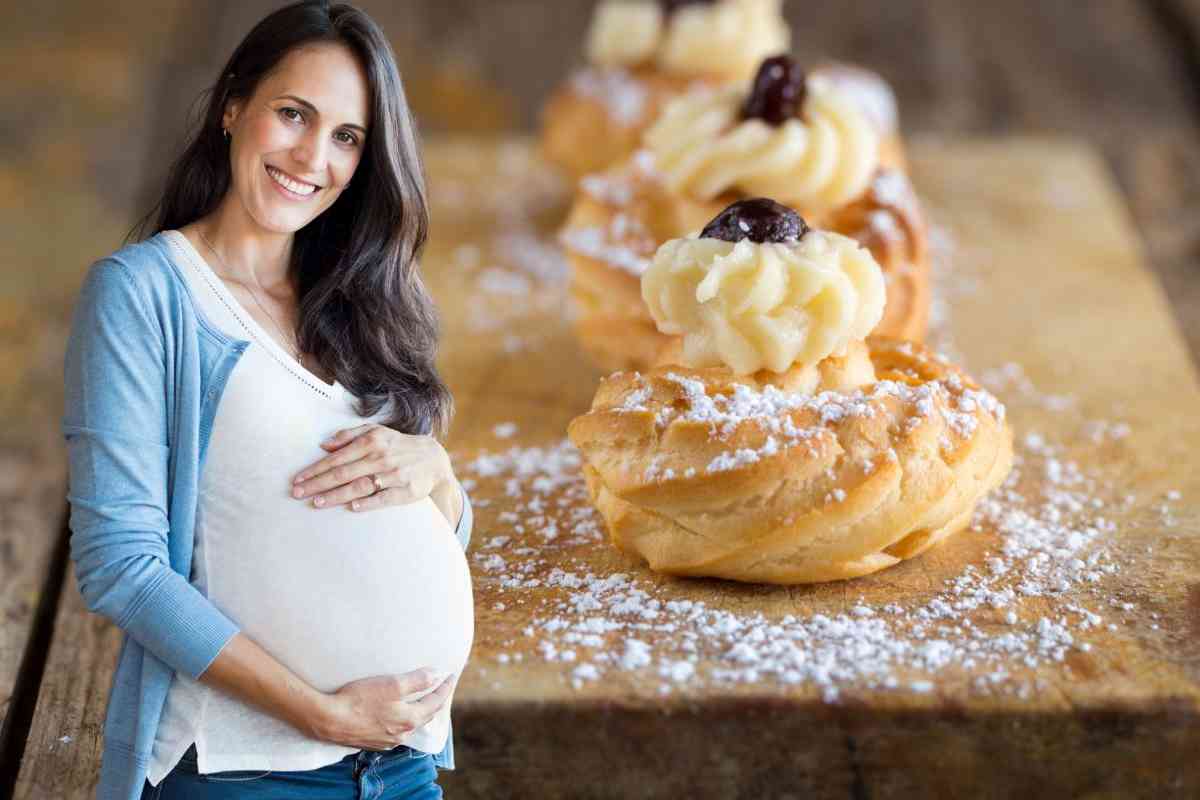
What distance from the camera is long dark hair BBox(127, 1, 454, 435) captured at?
57.7 inches

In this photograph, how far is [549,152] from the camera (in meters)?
3.32

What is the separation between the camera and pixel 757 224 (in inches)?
70.8

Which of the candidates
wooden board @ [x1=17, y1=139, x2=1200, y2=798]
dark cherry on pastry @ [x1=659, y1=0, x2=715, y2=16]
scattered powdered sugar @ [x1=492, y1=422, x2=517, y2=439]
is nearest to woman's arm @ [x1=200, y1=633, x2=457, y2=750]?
wooden board @ [x1=17, y1=139, x2=1200, y2=798]

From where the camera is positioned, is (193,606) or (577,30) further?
(577,30)

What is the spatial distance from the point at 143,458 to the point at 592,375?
1204 millimetres

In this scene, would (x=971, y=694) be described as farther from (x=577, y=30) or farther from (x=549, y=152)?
(x=577, y=30)

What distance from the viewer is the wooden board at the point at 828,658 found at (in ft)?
5.10

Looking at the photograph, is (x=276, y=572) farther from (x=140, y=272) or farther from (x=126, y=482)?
(x=140, y=272)

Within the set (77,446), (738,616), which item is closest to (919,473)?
(738,616)

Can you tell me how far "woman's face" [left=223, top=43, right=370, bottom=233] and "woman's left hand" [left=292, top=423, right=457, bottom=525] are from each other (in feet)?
0.69

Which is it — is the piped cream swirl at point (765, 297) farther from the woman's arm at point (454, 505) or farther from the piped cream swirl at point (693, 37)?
the piped cream swirl at point (693, 37)

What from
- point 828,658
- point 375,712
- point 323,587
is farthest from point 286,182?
point 828,658

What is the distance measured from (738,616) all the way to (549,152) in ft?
5.92

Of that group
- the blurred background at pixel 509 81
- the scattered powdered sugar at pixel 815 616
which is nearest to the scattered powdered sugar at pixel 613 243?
the scattered powdered sugar at pixel 815 616
